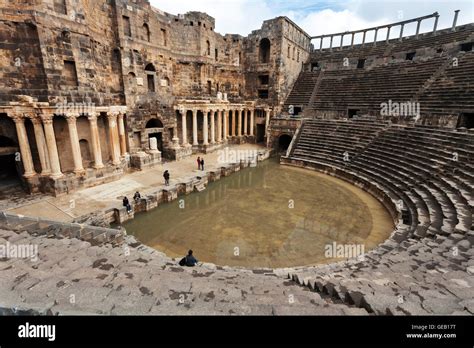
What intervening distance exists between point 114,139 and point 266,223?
10.9 m

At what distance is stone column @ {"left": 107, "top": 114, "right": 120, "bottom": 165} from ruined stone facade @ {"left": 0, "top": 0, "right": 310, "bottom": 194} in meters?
0.06

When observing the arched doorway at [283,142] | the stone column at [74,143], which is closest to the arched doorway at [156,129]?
the stone column at [74,143]

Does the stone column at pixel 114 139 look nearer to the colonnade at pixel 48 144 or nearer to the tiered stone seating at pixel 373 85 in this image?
the colonnade at pixel 48 144

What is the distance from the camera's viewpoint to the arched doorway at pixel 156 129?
63.9 ft

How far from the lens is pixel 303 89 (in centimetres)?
2767

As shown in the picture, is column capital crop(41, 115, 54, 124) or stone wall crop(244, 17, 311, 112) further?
stone wall crop(244, 17, 311, 112)

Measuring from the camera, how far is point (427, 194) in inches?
416

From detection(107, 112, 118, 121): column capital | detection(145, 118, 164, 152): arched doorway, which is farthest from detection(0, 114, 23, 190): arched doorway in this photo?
detection(145, 118, 164, 152): arched doorway

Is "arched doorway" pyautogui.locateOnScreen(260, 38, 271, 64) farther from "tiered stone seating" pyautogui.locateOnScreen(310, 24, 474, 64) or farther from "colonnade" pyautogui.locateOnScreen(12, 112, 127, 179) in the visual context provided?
"colonnade" pyautogui.locateOnScreen(12, 112, 127, 179)

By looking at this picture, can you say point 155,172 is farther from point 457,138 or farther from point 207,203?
point 457,138

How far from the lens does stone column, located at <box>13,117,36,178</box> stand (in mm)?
11367

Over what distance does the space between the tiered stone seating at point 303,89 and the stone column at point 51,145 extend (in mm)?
21770

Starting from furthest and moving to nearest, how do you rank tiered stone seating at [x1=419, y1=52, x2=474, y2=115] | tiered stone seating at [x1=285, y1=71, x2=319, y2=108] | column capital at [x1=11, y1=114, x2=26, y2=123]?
tiered stone seating at [x1=285, y1=71, x2=319, y2=108] → tiered stone seating at [x1=419, y1=52, x2=474, y2=115] → column capital at [x1=11, y1=114, x2=26, y2=123]

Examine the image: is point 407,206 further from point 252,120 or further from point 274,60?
point 274,60
